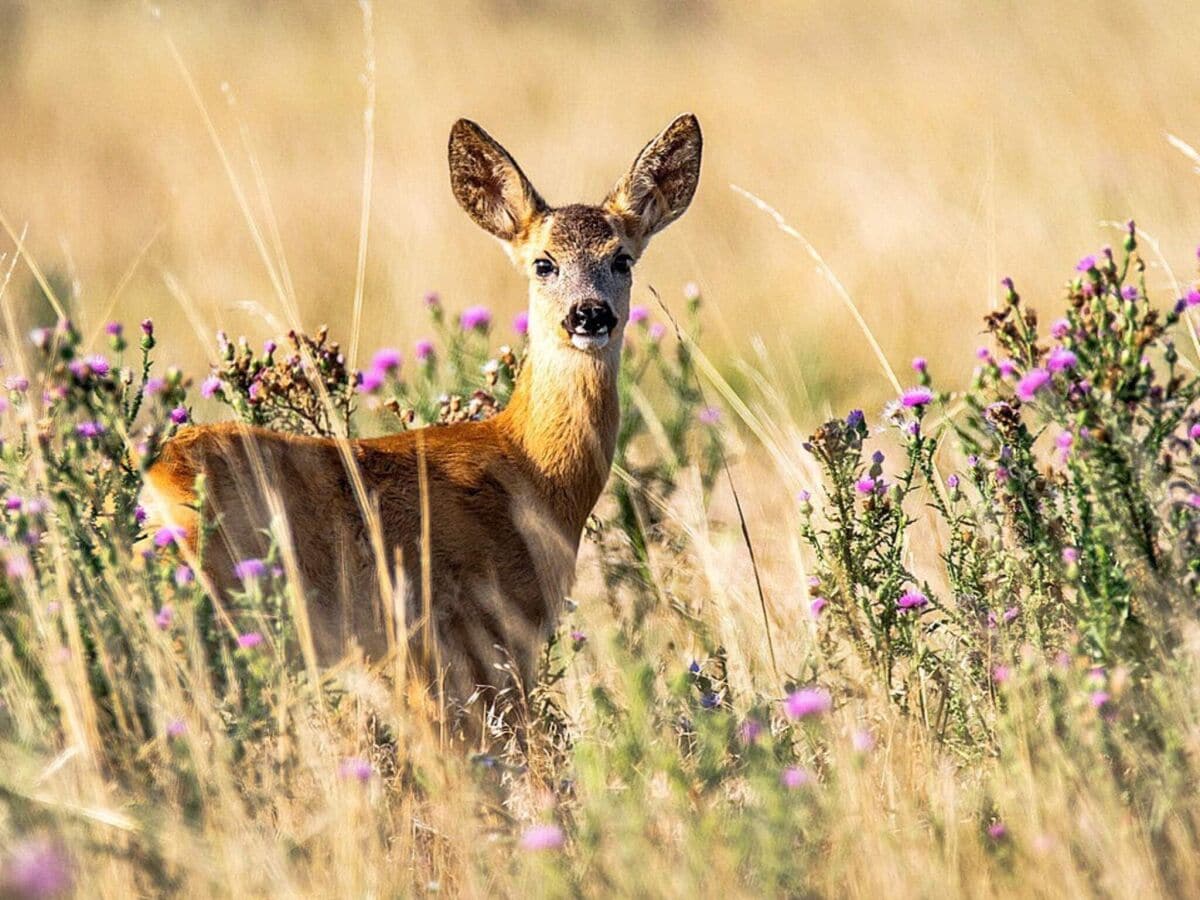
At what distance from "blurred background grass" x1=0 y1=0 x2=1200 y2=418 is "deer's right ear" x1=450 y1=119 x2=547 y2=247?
2.51 metres

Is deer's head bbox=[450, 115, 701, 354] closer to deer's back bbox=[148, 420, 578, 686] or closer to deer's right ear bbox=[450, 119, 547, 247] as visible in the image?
deer's right ear bbox=[450, 119, 547, 247]

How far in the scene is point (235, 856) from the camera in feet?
10.8

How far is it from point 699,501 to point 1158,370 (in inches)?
121

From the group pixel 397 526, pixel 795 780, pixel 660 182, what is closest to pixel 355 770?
pixel 795 780

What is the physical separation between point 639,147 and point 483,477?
28.8ft

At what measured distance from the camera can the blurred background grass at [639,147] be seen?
34.0 ft

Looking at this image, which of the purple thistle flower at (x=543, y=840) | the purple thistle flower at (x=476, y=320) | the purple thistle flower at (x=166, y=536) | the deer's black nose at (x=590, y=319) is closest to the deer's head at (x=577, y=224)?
the deer's black nose at (x=590, y=319)

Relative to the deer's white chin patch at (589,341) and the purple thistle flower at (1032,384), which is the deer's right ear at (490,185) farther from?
→ the purple thistle flower at (1032,384)

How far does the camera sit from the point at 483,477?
5.14 m

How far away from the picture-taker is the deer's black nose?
5.36 m

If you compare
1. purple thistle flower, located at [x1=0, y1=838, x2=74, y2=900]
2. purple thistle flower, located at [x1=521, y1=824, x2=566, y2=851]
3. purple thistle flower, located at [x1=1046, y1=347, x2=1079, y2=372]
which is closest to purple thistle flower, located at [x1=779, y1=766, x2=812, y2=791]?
purple thistle flower, located at [x1=521, y1=824, x2=566, y2=851]

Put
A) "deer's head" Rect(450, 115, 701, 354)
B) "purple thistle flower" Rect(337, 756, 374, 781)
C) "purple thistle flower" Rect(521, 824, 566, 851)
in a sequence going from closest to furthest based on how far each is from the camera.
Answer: "purple thistle flower" Rect(521, 824, 566, 851), "purple thistle flower" Rect(337, 756, 374, 781), "deer's head" Rect(450, 115, 701, 354)

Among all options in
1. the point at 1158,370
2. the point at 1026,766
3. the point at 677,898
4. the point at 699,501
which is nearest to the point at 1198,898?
the point at 1026,766

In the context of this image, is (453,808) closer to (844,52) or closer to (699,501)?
(699,501)
